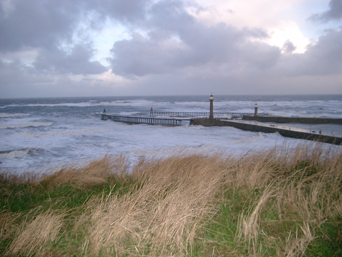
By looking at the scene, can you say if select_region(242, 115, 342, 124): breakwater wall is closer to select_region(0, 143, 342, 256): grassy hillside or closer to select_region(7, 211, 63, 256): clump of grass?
select_region(0, 143, 342, 256): grassy hillside

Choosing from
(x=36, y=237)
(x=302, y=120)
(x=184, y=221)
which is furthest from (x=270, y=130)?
(x=36, y=237)

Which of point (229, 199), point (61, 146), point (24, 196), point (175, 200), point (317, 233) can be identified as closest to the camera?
point (317, 233)

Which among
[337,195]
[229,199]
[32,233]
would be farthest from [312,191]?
[32,233]

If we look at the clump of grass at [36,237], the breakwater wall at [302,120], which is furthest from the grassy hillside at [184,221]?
the breakwater wall at [302,120]

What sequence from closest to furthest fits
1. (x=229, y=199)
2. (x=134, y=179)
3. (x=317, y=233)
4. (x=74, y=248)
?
(x=74, y=248), (x=317, y=233), (x=229, y=199), (x=134, y=179)

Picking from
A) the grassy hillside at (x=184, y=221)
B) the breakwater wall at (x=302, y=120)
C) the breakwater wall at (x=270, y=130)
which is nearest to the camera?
the grassy hillside at (x=184, y=221)

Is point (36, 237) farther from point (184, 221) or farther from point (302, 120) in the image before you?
point (302, 120)

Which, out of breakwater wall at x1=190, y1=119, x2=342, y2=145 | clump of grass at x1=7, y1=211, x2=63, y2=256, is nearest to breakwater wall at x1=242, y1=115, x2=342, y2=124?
breakwater wall at x1=190, y1=119, x2=342, y2=145

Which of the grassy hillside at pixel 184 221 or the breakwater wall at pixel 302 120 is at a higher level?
the grassy hillside at pixel 184 221

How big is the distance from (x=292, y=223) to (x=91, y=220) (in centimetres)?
250

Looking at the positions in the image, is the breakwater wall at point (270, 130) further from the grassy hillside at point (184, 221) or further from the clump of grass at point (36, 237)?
the clump of grass at point (36, 237)

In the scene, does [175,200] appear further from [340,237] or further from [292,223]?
[340,237]

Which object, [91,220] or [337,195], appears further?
[337,195]

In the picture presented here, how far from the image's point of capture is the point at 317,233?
2691 mm
